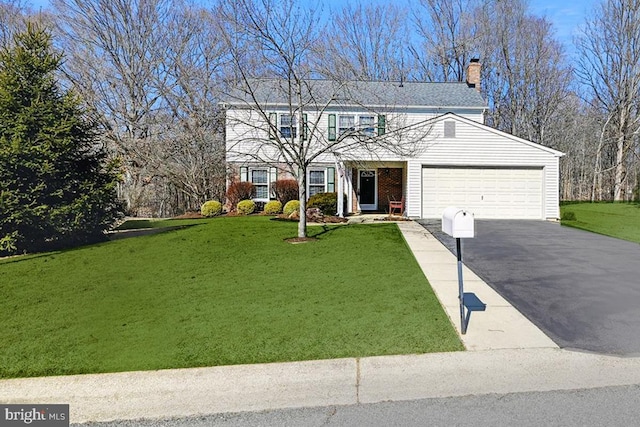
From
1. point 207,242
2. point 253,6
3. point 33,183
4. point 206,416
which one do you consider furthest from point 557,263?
point 33,183

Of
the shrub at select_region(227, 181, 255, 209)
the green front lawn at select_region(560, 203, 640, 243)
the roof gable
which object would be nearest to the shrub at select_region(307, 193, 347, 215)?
the shrub at select_region(227, 181, 255, 209)

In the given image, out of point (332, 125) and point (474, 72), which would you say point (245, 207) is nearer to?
point (332, 125)

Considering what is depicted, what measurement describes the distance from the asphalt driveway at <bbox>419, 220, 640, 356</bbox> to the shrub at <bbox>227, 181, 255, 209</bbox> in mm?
9851

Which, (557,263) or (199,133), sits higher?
(199,133)

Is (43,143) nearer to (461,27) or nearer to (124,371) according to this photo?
(124,371)

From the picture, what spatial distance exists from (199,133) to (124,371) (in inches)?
725

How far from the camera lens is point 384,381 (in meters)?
3.42

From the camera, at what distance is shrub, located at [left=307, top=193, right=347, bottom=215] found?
1655cm

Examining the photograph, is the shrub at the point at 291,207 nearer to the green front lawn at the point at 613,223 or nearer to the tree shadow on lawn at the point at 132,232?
the tree shadow on lawn at the point at 132,232

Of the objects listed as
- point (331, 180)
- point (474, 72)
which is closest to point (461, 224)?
point (331, 180)

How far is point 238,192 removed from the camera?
1855 cm

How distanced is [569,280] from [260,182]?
1493 centimetres

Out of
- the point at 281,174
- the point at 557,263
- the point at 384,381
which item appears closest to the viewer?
the point at 384,381

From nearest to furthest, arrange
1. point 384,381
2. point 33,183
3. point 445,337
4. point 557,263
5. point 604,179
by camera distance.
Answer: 1. point 384,381
2. point 445,337
3. point 557,263
4. point 33,183
5. point 604,179
